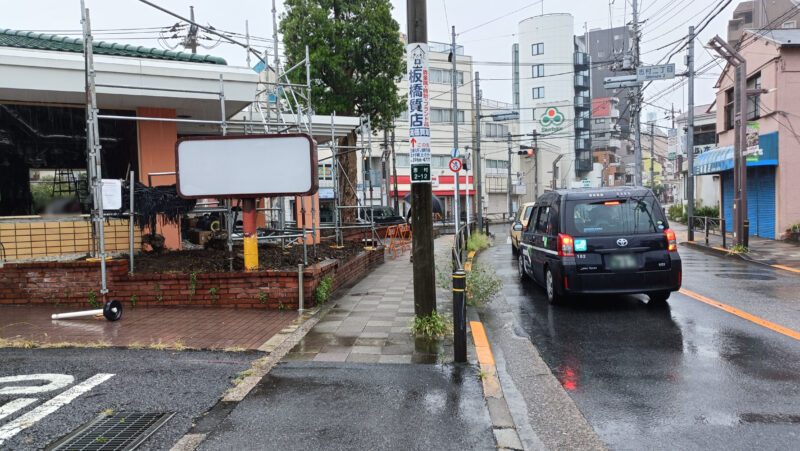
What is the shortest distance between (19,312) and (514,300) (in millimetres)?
7622

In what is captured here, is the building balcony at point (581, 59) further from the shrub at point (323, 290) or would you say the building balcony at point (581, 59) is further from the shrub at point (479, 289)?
the shrub at point (323, 290)

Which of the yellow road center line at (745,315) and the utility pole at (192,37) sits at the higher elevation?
the utility pole at (192,37)

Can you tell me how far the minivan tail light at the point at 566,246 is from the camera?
8188 millimetres

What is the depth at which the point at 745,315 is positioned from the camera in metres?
7.79

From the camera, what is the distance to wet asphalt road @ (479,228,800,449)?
407cm

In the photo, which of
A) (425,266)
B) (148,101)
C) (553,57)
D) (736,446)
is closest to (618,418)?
(736,446)

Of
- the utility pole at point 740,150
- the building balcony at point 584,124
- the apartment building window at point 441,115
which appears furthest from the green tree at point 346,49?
the building balcony at point 584,124

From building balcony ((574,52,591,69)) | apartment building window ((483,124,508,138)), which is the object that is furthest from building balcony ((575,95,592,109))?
apartment building window ((483,124,508,138))

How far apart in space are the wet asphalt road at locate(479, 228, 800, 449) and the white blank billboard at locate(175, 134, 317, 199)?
3.52 metres

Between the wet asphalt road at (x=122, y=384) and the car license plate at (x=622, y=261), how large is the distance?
Answer: 16.7 feet

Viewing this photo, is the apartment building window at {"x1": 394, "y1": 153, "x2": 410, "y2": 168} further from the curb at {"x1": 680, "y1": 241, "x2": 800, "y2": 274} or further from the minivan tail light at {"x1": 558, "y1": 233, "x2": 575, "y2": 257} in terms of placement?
the minivan tail light at {"x1": 558, "y1": 233, "x2": 575, "y2": 257}

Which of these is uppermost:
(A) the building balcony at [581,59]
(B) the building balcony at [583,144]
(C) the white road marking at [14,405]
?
(A) the building balcony at [581,59]

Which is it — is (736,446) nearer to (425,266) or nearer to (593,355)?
(593,355)

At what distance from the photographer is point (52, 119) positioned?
452 inches
